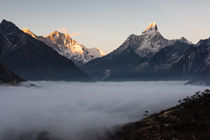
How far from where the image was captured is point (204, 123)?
19950 centimetres

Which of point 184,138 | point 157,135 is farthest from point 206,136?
point 157,135

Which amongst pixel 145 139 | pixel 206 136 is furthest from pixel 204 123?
pixel 145 139

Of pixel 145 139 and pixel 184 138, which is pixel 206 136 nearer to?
pixel 184 138

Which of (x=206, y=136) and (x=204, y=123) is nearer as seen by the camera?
(x=206, y=136)

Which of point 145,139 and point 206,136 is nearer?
point 206,136

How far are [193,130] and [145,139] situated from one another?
3536 cm

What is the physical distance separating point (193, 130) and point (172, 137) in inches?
661

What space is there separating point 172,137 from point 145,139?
66.4 ft

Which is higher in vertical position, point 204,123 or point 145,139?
point 204,123

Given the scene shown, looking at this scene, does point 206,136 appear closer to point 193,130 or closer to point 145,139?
point 193,130

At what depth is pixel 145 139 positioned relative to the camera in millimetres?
199125

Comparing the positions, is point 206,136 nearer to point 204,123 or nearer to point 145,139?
point 204,123

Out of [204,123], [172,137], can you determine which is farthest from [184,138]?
[204,123]

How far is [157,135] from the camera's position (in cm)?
19562
